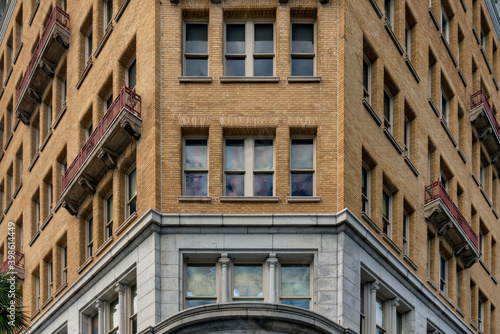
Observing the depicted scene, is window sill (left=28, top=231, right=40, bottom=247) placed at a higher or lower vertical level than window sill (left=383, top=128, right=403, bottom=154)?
lower

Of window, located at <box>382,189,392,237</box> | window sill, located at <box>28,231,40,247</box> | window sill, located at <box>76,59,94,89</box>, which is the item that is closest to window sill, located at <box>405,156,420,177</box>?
window, located at <box>382,189,392,237</box>

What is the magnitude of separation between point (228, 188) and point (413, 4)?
14.1m

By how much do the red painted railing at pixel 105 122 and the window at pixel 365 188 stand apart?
8.08 meters

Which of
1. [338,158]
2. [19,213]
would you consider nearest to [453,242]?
[338,158]

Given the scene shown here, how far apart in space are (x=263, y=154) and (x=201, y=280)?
187 inches

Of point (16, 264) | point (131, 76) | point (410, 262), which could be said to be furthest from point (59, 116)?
point (410, 262)

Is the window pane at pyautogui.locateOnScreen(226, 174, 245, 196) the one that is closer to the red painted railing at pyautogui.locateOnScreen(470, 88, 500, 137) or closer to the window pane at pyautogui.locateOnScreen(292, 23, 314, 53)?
the window pane at pyautogui.locateOnScreen(292, 23, 314, 53)

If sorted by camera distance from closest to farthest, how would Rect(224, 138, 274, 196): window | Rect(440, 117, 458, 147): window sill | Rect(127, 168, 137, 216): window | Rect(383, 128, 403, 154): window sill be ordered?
1. Rect(224, 138, 274, 196): window
2. Rect(127, 168, 137, 216): window
3. Rect(383, 128, 403, 154): window sill
4. Rect(440, 117, 458, 147): window sill

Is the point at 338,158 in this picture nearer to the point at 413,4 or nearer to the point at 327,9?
the point at 327,9

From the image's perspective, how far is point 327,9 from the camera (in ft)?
132

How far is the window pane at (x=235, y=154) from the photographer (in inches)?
1524

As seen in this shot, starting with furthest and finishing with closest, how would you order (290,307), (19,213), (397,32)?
(19,213) → (397,32) → (290,307)

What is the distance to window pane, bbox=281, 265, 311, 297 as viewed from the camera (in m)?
37.1

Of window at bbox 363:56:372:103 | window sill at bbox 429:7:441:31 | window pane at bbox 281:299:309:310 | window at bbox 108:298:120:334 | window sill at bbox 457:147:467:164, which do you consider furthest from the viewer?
window sill at bbox 457:147:467:164
